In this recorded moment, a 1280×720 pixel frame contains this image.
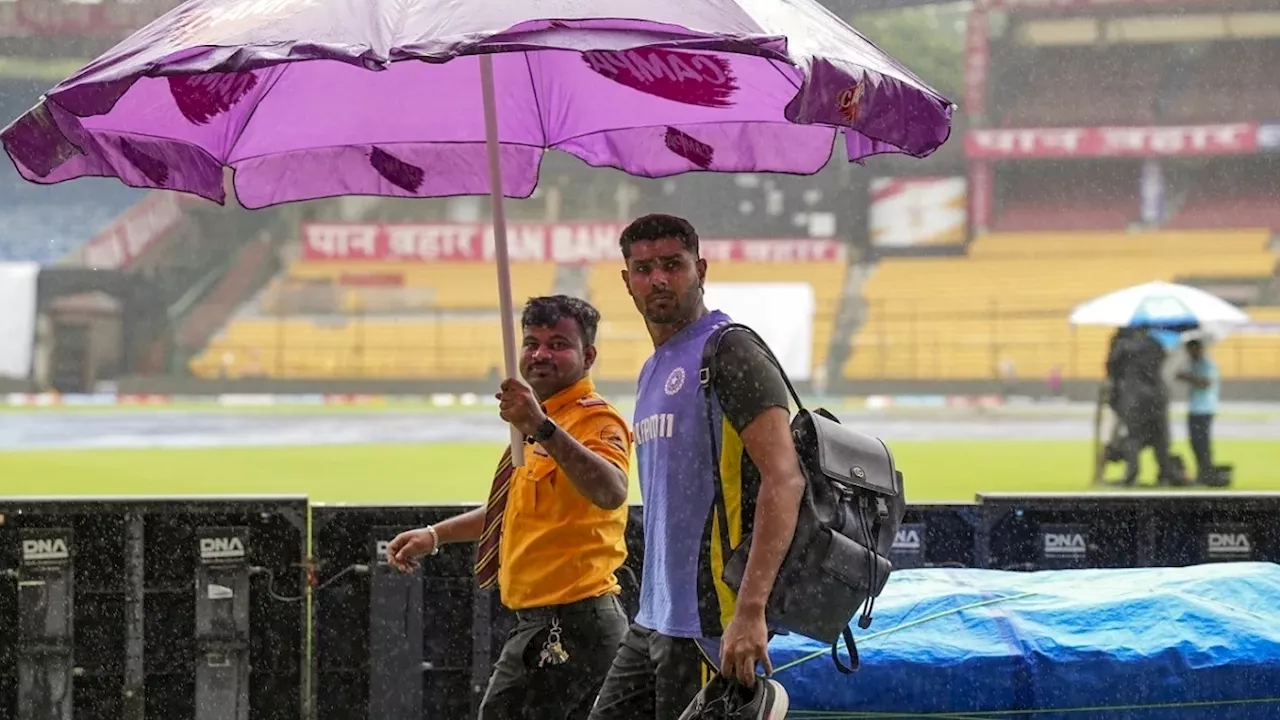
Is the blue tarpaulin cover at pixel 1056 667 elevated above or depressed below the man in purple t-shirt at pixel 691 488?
below

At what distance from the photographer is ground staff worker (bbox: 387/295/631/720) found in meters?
3.53

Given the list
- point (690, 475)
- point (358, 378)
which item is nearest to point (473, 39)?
point (690, 475)

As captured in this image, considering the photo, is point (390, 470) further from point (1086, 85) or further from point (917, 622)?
point (917, 622)

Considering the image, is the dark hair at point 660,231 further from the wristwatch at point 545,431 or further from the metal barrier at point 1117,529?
the metal barrier at point 1117,529

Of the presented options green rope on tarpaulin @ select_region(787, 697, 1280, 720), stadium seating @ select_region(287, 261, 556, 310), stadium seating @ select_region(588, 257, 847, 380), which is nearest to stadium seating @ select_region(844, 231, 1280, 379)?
stadium seating @ select_region(588, 257, 847, 380)

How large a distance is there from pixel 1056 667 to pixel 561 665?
143cm

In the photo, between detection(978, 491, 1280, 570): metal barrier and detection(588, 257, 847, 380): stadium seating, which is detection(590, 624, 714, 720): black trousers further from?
detection(588, 257, 847, 380): stadium seating

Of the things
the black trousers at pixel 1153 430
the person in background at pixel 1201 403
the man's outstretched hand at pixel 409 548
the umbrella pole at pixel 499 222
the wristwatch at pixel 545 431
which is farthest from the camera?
the black trousers at pixel 1153 430

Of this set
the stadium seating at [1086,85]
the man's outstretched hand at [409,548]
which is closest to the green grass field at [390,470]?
the stadium seating at [1086,85]

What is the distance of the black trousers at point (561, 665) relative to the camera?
3535mm

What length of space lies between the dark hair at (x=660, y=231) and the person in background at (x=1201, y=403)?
1528 centimetres

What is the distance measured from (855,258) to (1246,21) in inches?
371

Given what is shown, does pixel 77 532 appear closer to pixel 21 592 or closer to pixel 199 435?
pixel 21 592

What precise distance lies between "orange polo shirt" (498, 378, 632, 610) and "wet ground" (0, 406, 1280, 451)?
23.7 m
